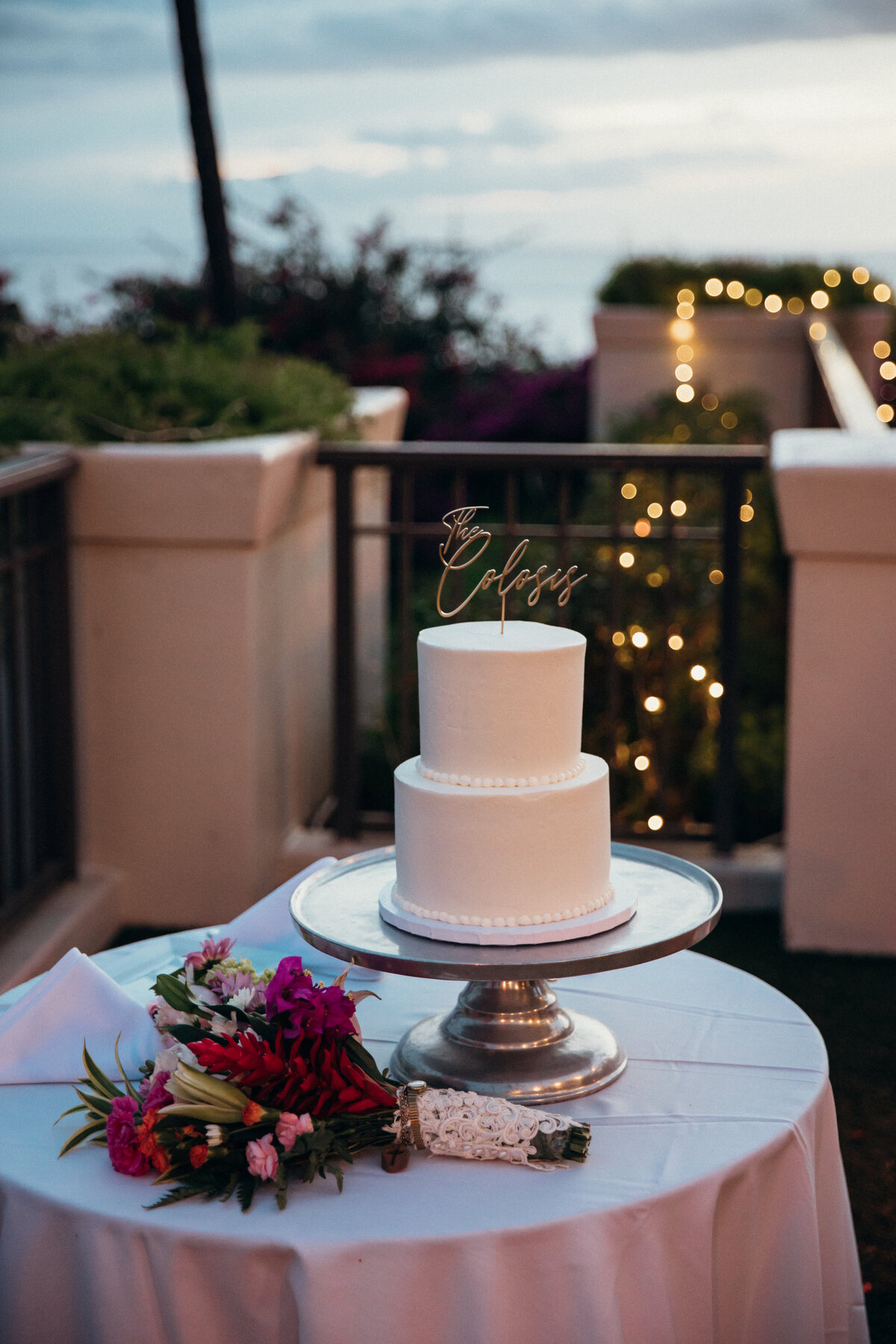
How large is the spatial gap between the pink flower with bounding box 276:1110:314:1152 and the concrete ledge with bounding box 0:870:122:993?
2.03 m

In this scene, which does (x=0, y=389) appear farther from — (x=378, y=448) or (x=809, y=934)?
(x=809, y=934)

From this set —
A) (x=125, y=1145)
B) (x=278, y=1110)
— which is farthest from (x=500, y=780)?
(x=125, y=1145)

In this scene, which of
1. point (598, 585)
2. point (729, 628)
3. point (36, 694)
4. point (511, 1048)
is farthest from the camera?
point (598, 585)

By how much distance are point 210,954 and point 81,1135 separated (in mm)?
276

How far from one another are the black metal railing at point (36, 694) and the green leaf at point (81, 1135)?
1.98m

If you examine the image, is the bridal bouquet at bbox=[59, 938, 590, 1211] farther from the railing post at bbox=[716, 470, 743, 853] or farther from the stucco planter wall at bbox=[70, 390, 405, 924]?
the railing post at bbox=[716, 470, 743, 853]

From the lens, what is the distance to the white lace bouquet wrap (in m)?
1.52

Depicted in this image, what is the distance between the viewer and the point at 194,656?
Result: 3896 millimetres

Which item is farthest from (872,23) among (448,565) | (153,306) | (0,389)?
(448,565)

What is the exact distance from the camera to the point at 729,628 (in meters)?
4.04

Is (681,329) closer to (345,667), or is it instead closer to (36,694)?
(345,667)

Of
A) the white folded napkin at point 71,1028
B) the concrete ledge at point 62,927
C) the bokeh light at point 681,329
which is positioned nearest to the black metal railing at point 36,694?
the concrete ledge at point 62,927

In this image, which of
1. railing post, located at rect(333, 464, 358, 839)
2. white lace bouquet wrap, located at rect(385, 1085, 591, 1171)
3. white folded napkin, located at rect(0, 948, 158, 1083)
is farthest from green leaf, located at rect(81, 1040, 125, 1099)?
railing post, located at rect(333, 464, 358, 839)

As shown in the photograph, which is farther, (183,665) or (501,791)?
(183,665)
